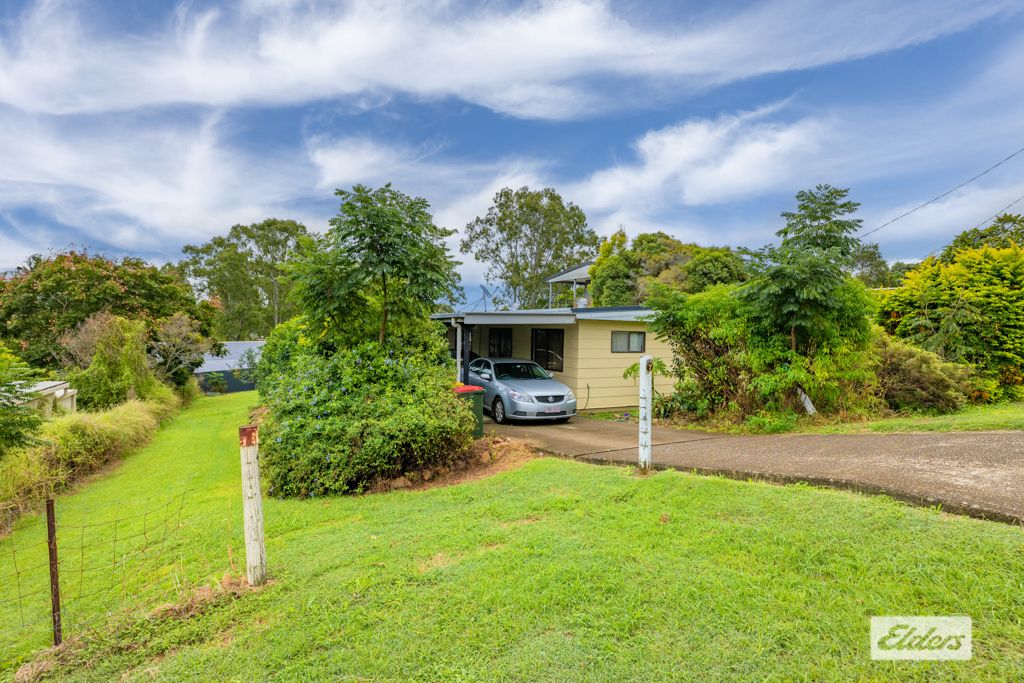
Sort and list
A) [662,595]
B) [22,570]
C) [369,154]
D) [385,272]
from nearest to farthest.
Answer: [662,595] < [22,570] < [385,272] < [369,154]

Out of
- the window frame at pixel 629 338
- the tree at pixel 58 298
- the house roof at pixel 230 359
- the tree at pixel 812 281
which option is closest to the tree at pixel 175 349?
the tree at pixel 58 298

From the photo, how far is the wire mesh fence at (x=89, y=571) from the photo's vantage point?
3.31 meters

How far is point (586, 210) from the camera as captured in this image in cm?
3606

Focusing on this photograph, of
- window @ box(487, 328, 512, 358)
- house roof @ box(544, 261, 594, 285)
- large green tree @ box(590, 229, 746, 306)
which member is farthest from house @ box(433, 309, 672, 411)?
house roof @ box(544, 261, 594, 285)

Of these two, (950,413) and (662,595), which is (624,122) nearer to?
(950,413)

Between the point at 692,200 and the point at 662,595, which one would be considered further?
the point at 692,200

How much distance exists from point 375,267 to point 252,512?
15.3 ft

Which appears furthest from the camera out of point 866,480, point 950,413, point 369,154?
point 369,154

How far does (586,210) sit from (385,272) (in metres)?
30.7

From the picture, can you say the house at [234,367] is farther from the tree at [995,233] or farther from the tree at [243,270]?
the tree at [995,233]

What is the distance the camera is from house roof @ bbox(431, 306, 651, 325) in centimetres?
1212

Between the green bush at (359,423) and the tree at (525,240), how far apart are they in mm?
26884

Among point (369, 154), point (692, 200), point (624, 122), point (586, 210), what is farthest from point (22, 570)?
point (586, 210)

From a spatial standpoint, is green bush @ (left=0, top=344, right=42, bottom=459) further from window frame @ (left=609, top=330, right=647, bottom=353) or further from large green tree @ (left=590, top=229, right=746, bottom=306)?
large green tree @ (left=590, top=229, right=746, bottom=306)
